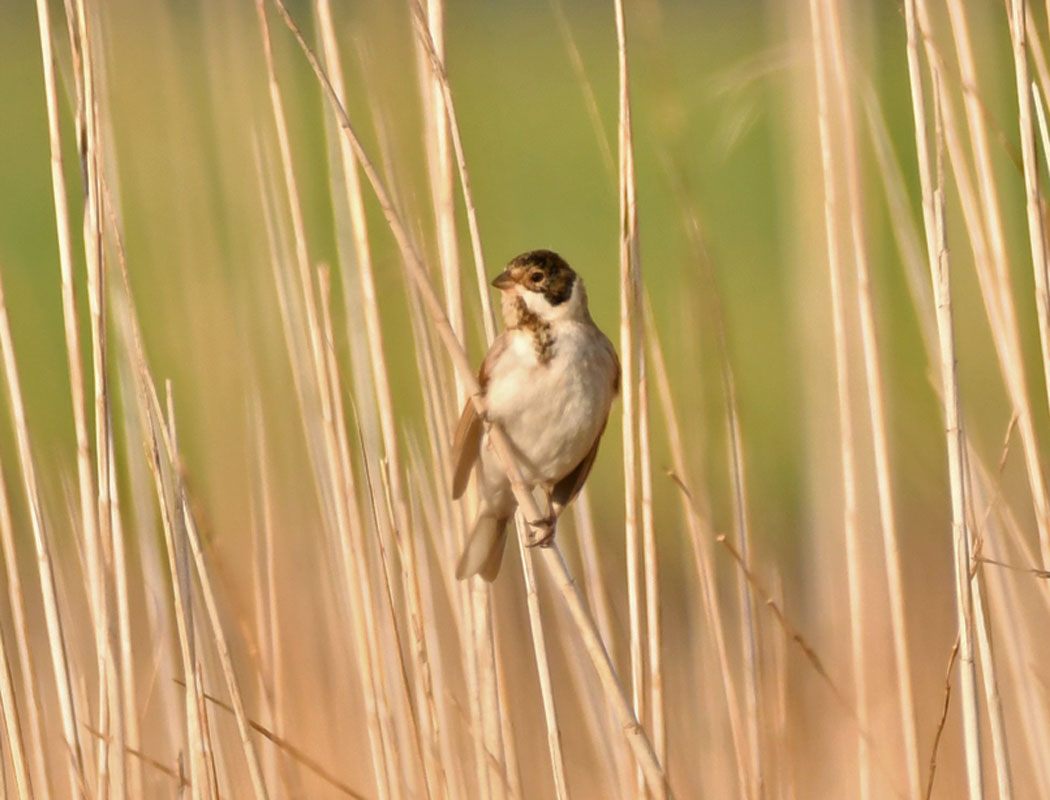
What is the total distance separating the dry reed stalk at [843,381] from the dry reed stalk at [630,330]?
409 mm

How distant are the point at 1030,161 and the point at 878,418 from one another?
1.49 ft

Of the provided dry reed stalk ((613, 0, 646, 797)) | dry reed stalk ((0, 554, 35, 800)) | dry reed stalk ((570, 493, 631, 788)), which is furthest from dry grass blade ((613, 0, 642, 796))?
dry reed stalk ((0, 554, 35, 800))

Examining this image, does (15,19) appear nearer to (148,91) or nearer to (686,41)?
(686,41)

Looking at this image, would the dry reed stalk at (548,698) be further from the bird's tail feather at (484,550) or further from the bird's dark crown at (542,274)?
the bird's dark crown at (542,274)

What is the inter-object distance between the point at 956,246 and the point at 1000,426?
31.1 inches

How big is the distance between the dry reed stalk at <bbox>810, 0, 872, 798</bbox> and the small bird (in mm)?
391

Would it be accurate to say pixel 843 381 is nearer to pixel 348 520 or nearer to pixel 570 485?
pixel 570 485

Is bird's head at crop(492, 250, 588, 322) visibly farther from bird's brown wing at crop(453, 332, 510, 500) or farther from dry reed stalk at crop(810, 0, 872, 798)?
dry reed stalk at crop(810, 0, 872, 798)

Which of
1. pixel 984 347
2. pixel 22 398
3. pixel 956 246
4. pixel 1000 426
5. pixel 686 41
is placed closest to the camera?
Answer: pixel 22 398

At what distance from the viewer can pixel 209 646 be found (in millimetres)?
2656

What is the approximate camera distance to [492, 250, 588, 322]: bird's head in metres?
2.37

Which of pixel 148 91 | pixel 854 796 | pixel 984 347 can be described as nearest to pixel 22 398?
pixel 854 796

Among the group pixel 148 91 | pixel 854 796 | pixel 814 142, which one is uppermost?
pixel 148 91

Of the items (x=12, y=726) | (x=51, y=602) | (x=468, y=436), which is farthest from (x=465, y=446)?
(x=12, y=726)
